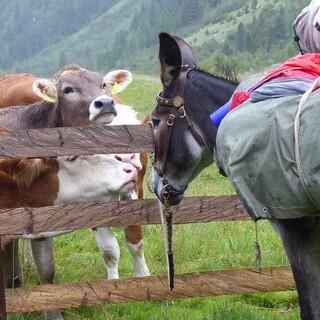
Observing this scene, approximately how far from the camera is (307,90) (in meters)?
3.31

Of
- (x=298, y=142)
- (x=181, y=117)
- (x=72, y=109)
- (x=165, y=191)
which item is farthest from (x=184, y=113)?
(x=72, y=109)

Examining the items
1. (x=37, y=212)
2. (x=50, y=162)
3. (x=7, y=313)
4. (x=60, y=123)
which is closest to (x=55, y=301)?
(x=7, y=313)

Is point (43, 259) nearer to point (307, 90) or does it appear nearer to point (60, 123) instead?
point (60, 123)

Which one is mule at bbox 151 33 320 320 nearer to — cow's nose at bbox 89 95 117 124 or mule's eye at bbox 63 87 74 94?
cow's nose at bbox 89 95 117 124

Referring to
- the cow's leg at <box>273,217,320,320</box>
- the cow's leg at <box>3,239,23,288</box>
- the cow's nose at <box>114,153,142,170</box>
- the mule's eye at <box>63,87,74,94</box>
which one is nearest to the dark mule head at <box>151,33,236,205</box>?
the cow's leg at <box>273,217,320,320</box>

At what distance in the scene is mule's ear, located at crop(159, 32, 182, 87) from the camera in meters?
4.32

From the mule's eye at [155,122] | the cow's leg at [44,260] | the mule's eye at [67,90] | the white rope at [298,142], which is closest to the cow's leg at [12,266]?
the cow's leg at [44,260]

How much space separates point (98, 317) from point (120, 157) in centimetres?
150

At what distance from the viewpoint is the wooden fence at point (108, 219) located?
5.07 m

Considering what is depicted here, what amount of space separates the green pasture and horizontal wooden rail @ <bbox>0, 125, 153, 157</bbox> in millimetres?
1486

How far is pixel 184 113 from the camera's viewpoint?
15.0 feet

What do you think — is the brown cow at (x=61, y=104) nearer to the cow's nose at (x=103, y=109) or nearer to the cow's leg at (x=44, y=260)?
the cow's nose at (x=103, y=109)

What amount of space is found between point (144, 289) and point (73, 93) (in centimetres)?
221

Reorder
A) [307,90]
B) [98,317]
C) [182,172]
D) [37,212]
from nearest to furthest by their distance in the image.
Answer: [307,90] → [182,172] → [37,212] → [98,317]
